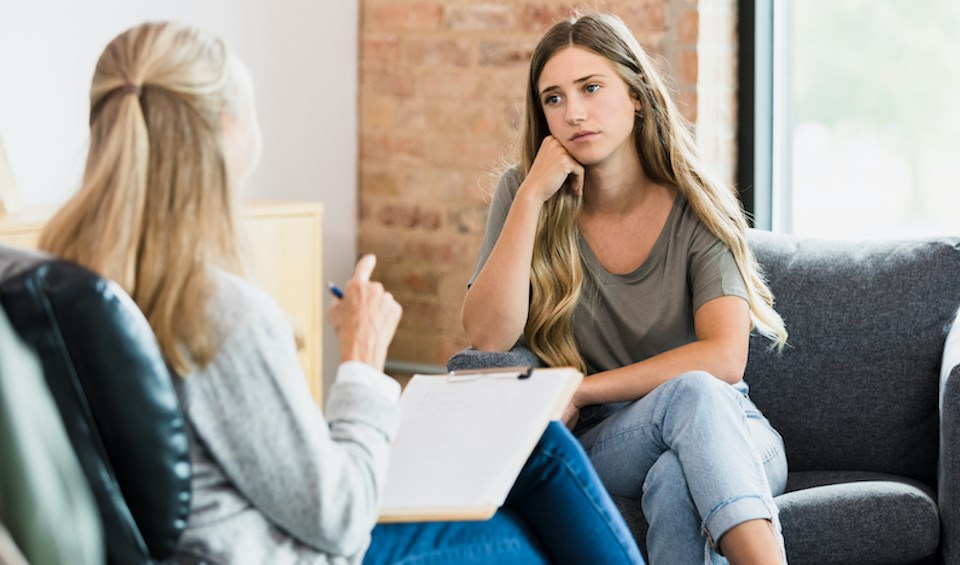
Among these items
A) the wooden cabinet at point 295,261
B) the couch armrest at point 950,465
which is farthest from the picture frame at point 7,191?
the couch armrest at point 950,465

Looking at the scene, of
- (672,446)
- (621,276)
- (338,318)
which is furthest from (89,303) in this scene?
(621,276)

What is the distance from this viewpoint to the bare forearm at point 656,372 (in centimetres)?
226

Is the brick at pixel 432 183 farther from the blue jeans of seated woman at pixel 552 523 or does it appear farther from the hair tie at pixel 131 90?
the hair tie at pixel 131 90

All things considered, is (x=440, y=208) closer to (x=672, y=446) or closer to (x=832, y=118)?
(x=832, y=118)

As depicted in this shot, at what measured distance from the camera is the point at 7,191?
275cm

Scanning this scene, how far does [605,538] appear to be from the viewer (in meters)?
1.79

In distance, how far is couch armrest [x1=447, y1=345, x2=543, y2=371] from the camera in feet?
7.87

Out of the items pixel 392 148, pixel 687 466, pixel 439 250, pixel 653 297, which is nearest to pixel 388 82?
pixel 392 148

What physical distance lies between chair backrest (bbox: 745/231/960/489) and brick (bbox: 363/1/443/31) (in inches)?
64.8

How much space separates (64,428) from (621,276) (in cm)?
142

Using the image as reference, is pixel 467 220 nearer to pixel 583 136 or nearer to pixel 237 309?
pixel 583 136

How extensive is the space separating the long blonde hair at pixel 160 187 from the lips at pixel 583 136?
1150 millimetres

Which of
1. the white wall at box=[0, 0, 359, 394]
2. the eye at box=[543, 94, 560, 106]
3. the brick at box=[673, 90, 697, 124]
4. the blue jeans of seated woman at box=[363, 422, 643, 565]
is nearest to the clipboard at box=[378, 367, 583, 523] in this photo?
the blue jeans of seated woman at box=[363, 422, 643, 565]

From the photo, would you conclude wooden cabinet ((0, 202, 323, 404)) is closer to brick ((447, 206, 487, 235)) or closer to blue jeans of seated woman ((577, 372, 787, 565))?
brick ((447, 206, 487, 235))
